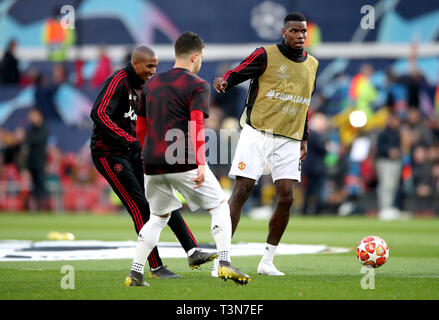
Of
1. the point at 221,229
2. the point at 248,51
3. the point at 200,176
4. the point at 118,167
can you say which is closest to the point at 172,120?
the point at 200,176

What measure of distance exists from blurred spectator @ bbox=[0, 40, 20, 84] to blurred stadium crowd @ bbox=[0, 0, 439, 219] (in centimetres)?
3

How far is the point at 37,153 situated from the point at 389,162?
30.2ft

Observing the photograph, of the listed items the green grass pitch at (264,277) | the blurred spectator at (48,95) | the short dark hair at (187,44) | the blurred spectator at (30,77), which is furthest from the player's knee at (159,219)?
the blurred spectator at (30,77)

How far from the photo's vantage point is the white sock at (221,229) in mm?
7562

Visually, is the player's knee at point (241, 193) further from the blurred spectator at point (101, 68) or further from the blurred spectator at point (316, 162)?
the blurred spectator at point (101, 68)

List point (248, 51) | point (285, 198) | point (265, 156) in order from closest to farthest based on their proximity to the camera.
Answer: point (285, 198) < point (265, 156) < point (248, 51)

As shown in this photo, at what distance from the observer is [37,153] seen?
22.6m

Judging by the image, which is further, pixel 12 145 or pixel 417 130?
pixel 12 145

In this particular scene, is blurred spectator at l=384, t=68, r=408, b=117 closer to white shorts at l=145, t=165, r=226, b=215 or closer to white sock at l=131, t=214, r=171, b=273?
white shorts at l=145, t=165, r=226, b=215

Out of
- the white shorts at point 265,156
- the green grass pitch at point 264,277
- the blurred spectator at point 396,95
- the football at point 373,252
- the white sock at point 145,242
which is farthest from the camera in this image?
the blurred spectator at point 396,95

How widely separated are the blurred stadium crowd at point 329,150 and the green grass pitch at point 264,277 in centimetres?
589

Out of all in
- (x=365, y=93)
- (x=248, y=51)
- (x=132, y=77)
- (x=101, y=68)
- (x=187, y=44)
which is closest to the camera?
(x=187, y=44)

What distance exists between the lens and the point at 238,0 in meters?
25.9

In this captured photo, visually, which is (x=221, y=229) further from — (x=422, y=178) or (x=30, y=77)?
(x=30, y=77)
